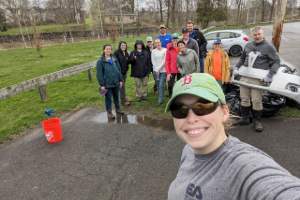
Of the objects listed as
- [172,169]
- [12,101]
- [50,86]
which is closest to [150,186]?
[172,169]

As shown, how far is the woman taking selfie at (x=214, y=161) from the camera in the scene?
909mm

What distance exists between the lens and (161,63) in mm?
6262

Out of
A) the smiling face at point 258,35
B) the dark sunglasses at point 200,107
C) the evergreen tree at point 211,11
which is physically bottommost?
the dark sunglasses at point 200,107

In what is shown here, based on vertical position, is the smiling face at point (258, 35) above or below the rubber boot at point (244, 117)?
above

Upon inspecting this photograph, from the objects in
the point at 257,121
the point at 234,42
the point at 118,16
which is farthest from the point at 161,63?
the point at 118,16

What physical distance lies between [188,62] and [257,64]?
175 cm

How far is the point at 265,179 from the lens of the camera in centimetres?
91

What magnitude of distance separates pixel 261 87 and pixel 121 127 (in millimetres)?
3389

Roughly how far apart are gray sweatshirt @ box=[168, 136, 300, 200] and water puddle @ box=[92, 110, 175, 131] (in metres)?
3.61

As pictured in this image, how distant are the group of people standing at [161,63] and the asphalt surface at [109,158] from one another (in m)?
1.28

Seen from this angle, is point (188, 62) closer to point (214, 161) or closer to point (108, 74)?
point (108, 74)

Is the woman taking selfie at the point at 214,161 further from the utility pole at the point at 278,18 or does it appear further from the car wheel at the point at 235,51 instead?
the car wheel at the point at 235,51

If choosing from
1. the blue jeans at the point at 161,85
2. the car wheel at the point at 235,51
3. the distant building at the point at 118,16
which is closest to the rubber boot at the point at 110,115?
the blue jeans at the point at 161,85

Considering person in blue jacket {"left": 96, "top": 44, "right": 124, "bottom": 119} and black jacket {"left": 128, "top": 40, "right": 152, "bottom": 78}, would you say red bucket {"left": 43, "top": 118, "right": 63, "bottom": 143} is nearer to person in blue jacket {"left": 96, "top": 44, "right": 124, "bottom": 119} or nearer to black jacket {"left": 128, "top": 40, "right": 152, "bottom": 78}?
person in blue jacket {"left": 96, "top": 44, "right": 124, "bottom": 119}
